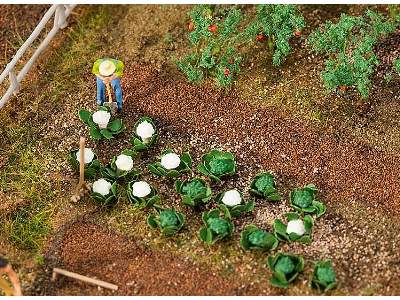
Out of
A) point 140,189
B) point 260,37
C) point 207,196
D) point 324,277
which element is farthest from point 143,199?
point 260,37

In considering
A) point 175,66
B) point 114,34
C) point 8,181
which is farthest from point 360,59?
point 8,181

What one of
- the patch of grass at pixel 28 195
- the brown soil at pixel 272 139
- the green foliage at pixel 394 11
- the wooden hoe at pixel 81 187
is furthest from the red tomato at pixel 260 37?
the patch of grass at pixel 28 195

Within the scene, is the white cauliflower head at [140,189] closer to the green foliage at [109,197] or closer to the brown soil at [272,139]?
the green foliage at [109,197]

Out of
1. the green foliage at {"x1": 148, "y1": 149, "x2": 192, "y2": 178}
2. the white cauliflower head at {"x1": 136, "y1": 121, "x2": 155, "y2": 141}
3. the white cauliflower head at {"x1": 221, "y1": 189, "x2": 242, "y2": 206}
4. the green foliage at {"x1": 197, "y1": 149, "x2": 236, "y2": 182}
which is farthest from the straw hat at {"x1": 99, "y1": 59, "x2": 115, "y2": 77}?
the white cauliflower head at {"x1": 221, "y1": 189, "x2": 242, "y2": 206}

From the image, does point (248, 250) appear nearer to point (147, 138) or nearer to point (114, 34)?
point (147, 138)

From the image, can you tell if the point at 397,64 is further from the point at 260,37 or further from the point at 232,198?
the point at 232,198
